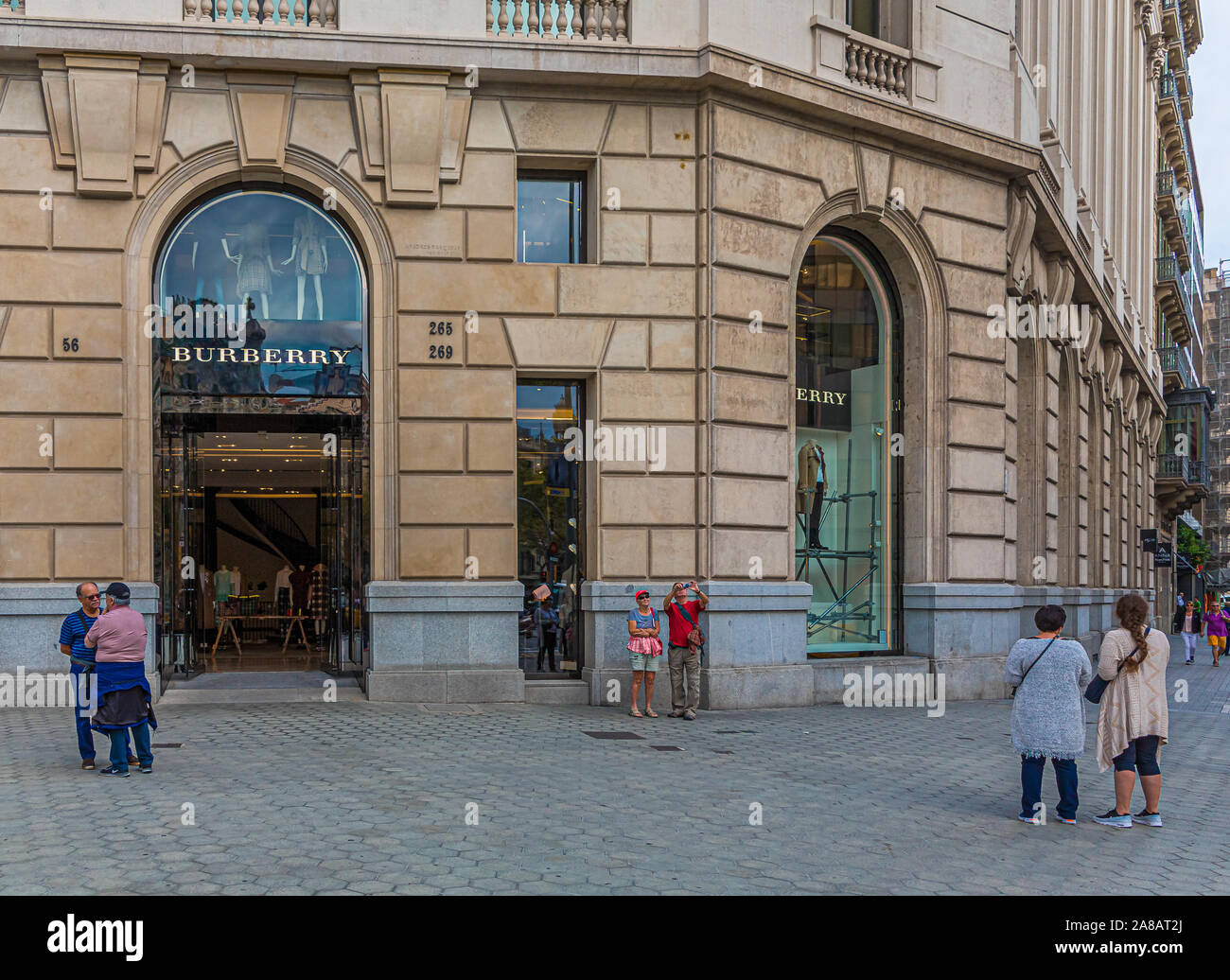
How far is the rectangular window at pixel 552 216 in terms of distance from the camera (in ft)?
56.3

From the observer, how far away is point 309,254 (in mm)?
16766

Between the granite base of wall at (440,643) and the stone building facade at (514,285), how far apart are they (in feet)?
0.13

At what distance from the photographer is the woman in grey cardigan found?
9.45 meters

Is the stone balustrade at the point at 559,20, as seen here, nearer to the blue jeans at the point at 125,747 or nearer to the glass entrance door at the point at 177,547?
the glass entrance door at the point at 177,547

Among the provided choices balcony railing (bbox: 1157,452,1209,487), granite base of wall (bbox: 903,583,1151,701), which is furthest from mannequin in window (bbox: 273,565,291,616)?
balcony railing (bbox: 1157,452,1209,487)

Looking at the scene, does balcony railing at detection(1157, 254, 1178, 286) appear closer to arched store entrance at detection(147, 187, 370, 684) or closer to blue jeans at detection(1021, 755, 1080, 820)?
arched store entrance at detection(147, 187, 370, 684)

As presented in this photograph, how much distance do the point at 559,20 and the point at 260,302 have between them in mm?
5552

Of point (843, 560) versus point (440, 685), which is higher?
point (843, 560)

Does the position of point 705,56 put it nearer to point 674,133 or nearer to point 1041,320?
point 674,133

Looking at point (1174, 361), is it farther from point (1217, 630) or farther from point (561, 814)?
point (561, 814)

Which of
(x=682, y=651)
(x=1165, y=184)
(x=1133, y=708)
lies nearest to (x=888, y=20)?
(x=682, y=651)

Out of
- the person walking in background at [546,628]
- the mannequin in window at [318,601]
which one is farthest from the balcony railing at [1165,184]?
the person walking in background at [546,628]

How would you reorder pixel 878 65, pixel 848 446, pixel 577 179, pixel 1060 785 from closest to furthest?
pixel 1060 785, pixel 577 179, pixel 878 65, pixel 848 446
